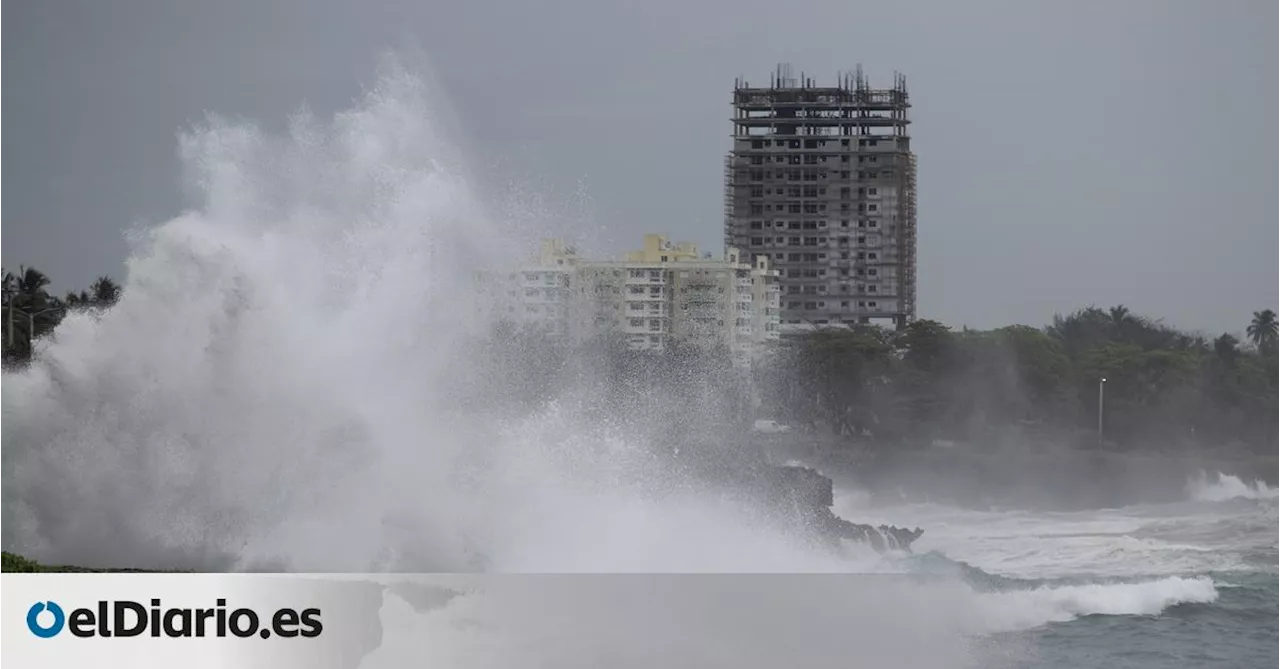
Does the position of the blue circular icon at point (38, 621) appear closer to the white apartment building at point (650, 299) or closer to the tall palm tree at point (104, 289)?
the white apartment building at point (650, 299)

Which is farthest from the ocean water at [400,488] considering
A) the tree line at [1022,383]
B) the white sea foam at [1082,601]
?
the tree line at [1022,383]

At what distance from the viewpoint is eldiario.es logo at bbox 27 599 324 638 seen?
30.7 feet

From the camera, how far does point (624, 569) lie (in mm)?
14211

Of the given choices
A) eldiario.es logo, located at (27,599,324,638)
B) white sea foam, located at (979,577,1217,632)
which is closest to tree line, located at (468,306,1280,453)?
white sea foam, located at (979,577,1217,632)

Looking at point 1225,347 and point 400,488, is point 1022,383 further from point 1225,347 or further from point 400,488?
point 400,488

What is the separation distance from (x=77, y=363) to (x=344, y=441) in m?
1.98

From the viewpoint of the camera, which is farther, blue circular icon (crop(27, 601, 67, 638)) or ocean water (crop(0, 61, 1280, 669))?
ocean water (crop(0, 61, 1280, 669))

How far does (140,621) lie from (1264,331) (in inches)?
1273

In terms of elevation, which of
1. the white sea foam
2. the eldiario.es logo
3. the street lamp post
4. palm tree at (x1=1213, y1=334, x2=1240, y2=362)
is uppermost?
palm tree at (x1=1213, y1=334, x2=1240, y2=362)

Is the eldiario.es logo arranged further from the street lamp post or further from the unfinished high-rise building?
the unfinished high-rise building

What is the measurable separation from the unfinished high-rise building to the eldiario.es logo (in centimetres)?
4740

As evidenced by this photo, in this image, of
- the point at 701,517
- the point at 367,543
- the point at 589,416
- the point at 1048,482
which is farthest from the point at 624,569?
the point at 1048,482

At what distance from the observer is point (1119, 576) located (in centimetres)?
1775

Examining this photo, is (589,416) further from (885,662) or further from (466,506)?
(885,662)
